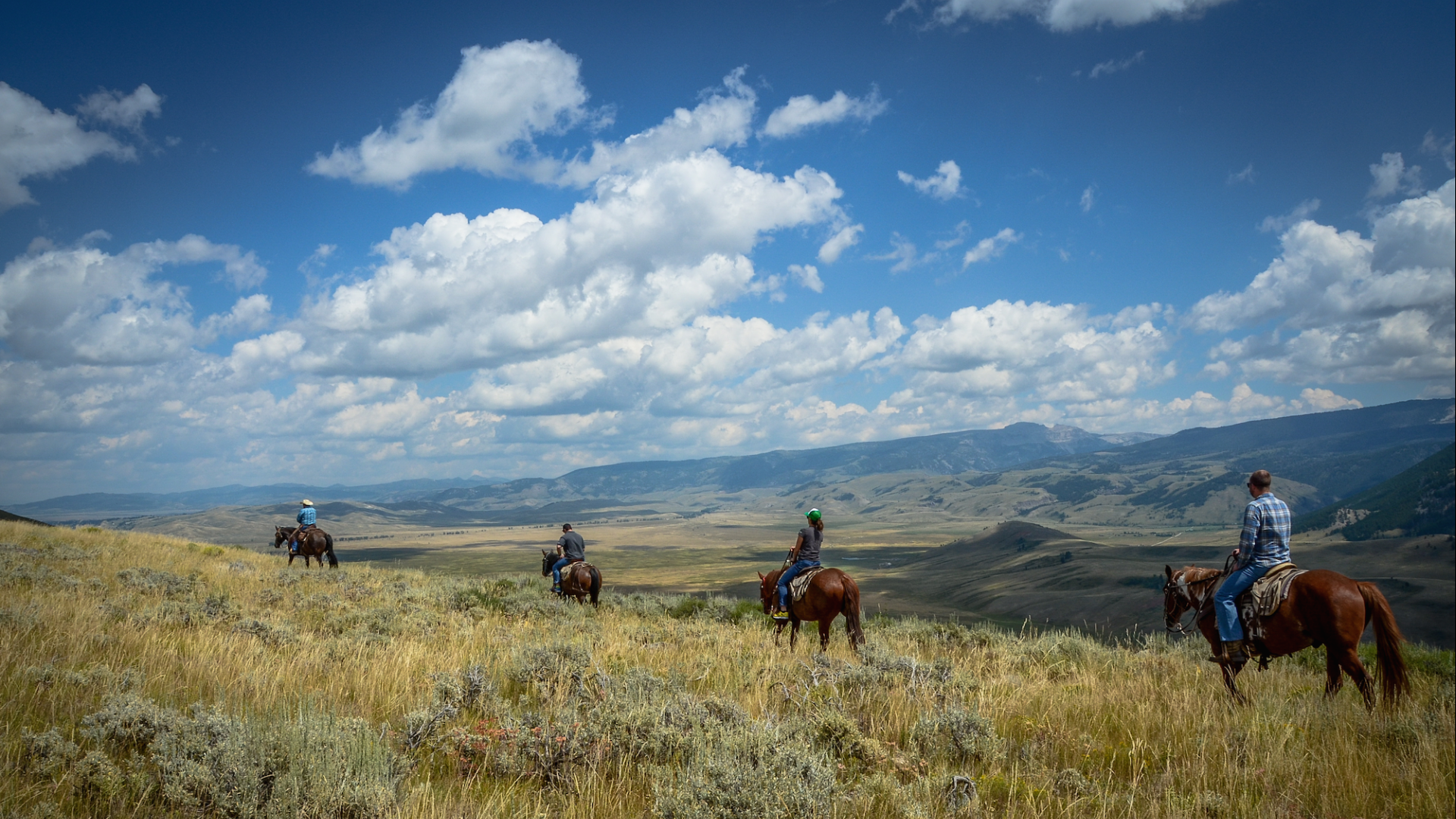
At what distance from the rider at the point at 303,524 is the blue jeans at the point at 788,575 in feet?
67.7

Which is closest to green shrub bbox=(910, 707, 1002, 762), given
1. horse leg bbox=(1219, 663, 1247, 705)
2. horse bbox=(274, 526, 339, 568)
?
horse leg bbox=(1219, 663, 1247, 705)

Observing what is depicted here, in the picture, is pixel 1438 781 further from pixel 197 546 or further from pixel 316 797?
pixel 197 546

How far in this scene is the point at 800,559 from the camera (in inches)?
556

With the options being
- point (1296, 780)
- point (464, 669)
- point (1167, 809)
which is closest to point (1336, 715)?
point (1296, 780)

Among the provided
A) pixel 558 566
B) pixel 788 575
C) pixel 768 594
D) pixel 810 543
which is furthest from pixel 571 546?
pixel 810 543

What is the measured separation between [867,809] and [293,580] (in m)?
→ 19.7

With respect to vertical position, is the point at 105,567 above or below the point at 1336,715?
above

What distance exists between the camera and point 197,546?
2738cm

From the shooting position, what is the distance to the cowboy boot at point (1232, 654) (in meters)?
9.79

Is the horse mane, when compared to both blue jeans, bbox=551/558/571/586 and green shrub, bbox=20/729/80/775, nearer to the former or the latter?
green shrub, bbox=20/729/80/775

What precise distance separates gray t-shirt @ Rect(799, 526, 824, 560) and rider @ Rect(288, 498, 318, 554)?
832 inches

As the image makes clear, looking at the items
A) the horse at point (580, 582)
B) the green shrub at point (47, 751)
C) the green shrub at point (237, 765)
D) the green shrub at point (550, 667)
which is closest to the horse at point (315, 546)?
the horse at point (580, 582)

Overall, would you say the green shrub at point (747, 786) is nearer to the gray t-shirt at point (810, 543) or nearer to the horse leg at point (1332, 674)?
the horse leg at point (1332, 674)

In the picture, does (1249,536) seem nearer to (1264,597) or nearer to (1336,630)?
(1264,597)
